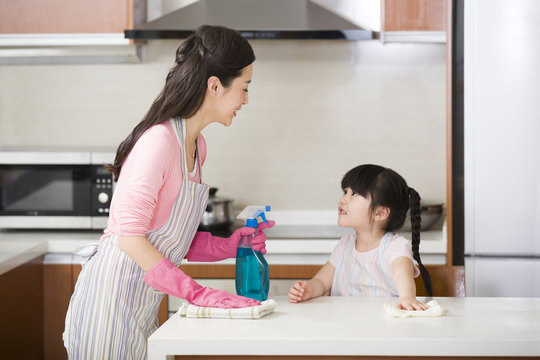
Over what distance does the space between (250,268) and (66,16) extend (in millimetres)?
1570

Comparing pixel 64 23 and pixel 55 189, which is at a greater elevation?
pixel 64 23

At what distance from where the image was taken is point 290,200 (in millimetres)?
2789

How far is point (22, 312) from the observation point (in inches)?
81.9

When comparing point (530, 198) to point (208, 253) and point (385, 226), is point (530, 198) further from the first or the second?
point (208, 253)

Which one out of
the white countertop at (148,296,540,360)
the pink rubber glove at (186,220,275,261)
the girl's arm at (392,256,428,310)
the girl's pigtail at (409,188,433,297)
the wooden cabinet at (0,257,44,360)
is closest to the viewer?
the white countertop at (148,296,540,360)

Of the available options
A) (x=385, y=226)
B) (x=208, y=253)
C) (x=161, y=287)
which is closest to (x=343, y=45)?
(x=385, y=226)

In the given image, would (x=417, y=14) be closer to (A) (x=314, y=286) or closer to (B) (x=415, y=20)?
(B) (x=415, y=20)

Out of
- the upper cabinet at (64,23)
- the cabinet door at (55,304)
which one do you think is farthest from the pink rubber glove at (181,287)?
the upper cabinet at (64,23)

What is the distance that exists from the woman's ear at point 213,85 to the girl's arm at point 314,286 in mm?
500

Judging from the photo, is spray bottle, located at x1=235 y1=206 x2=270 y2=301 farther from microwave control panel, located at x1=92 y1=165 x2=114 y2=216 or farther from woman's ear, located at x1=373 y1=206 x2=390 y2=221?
microwave control panel, located at x1=92 y1=165 x2=114 y2=216

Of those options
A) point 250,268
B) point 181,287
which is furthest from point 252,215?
point 181,287

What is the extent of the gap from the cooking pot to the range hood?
676mm

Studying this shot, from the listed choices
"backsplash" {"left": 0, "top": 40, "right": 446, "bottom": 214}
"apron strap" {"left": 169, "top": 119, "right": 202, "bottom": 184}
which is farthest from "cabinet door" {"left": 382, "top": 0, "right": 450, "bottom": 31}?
"apron strap" {"left": 169, "top": 119, "right": 202, "bottom": 184}

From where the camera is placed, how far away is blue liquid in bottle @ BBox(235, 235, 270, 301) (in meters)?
1.33
